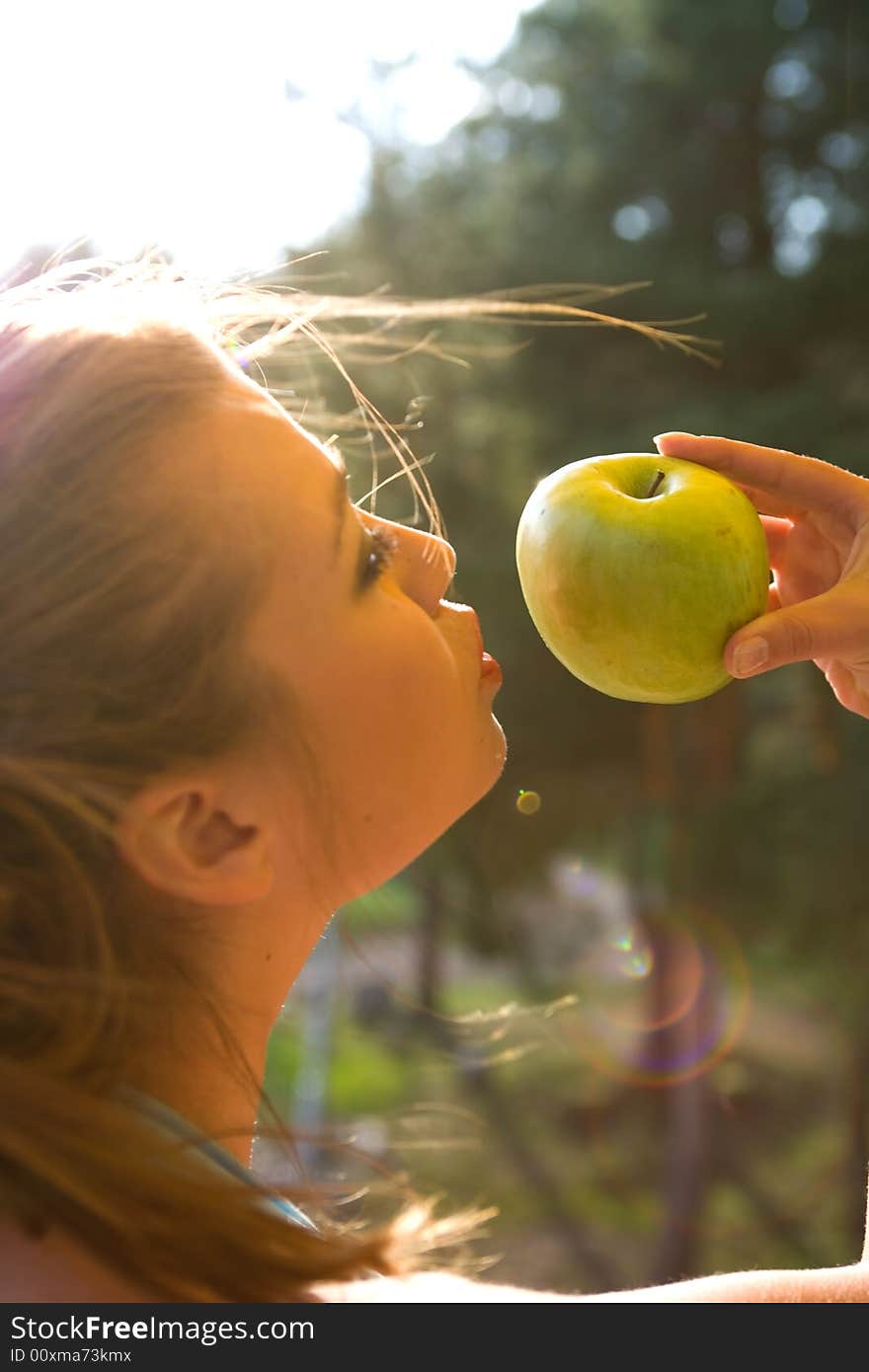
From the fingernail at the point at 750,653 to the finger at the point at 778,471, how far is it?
0.27m

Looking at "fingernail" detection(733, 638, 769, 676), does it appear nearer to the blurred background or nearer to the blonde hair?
the blonde hair

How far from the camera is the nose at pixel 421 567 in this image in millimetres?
1154

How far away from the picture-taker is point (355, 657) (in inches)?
41.7

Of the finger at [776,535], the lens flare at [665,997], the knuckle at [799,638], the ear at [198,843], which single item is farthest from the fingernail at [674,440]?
the lens flare at [665,997]

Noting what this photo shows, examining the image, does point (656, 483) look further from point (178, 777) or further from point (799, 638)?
point (178, 777)

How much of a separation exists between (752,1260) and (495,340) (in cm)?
508

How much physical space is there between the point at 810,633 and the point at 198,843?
0.63 m

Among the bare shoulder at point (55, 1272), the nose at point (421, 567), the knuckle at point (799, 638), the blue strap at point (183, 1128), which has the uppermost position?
the nose at point (421, 567)

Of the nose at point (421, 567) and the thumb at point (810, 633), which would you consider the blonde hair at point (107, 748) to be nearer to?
the nose at point (421, 567)

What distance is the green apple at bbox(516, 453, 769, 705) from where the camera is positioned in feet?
4.15

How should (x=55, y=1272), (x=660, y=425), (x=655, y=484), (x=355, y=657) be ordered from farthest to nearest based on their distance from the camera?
1. (x=660, y=425)
2. (x=655, y=484)
3. (x=355, y=657)
4. (x=55, y=1272)

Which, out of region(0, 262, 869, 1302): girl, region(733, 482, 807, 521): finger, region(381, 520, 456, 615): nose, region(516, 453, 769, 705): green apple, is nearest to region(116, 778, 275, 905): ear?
region(0, 262, 869, 1302): girl

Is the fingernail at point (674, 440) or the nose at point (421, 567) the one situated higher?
the nose at point (421, 567)

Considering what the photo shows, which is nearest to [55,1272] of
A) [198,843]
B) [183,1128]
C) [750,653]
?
[183,1128]
